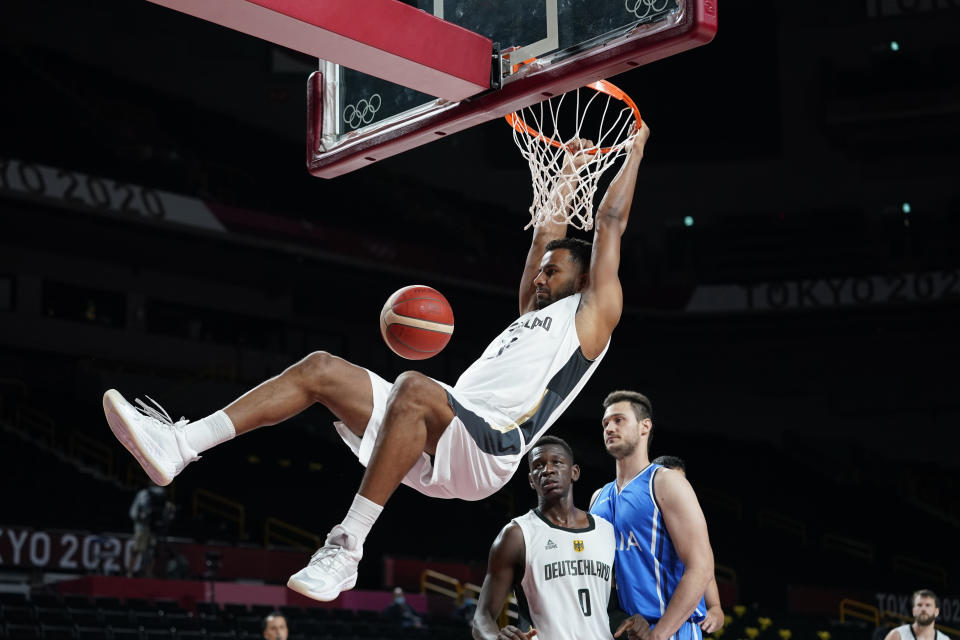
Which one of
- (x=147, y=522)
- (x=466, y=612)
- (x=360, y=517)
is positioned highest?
(x=360, y=517)

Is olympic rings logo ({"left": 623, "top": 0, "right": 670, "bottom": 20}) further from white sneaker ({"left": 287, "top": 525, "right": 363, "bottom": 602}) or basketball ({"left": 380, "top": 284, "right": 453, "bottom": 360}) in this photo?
white sneaker ({"left": 287, "top": 525, "right": 363, "bottom": 602})

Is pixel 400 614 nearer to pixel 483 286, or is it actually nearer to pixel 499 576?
pixel 499 576

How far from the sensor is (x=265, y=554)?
13.7 meters

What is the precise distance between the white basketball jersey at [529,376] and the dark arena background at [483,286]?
29.6 ft

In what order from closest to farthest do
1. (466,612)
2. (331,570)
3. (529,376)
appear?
(331,570)
(529,376)
(466,612)

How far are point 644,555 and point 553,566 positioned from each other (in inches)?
14.8

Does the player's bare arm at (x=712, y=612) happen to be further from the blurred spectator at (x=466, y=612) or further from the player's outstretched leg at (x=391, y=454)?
the blurred spectator at (x=466, y=612)

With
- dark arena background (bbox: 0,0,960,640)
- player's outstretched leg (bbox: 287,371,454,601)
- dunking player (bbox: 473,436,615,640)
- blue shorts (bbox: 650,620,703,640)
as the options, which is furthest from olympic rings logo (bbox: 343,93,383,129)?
dark arena background (bbox: 0,0,960,640)

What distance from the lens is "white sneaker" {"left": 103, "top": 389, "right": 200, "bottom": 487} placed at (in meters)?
3.63

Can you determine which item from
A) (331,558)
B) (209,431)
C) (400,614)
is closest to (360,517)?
(331,558)

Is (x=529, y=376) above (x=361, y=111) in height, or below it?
below

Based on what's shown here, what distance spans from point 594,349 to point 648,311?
16.6 m

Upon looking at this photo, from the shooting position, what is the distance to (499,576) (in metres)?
4.85

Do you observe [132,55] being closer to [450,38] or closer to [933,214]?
[933,214]
